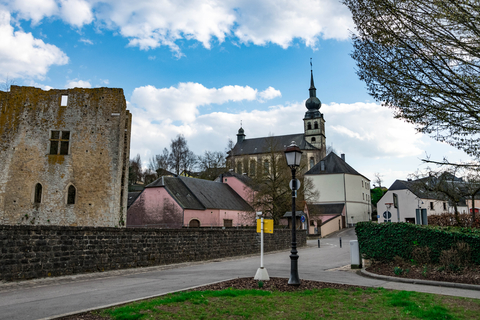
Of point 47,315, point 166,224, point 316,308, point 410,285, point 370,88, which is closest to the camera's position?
point 47,315

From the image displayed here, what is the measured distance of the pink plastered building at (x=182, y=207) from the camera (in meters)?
36.3

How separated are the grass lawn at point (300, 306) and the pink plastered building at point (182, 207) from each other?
2869cm

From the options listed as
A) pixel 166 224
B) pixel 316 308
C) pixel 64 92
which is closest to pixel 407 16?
pixel 316 308

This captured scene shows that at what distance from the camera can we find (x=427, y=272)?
10609 millimetres

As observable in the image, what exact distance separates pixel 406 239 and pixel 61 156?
59.5 ft

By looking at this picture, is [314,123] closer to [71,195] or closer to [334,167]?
[334,167]

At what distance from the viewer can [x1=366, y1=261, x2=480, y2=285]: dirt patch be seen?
9656mm

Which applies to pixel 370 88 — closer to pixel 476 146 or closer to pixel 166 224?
pixel 476 146

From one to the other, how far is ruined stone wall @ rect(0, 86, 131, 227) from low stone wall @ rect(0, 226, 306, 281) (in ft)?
20.1

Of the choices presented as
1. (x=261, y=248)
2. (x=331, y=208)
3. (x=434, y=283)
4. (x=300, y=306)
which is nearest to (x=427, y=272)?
(x=434, y=283)

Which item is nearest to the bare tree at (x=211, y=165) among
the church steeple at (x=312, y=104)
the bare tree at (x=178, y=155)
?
the bare tree at (x=178, y=155)

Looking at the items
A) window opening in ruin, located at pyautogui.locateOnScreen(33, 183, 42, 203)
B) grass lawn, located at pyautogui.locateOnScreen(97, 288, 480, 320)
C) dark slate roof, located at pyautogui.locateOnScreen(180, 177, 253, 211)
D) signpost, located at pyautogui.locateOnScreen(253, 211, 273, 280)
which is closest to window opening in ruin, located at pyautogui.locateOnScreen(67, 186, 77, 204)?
window opening in ruin, located at pyautogui.locateOnScreen(33, 183, 42, 203)

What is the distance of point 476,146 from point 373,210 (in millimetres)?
71859

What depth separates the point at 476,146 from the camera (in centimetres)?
852
